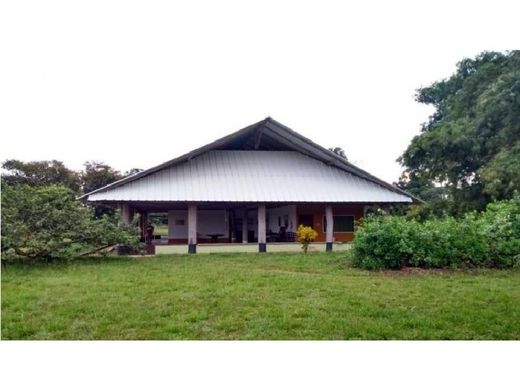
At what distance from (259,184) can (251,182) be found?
0.30 meters

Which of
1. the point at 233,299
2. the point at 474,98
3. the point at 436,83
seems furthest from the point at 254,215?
the point at 233,299

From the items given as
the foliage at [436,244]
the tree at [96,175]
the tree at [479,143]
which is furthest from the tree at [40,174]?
the tree at [479,143]

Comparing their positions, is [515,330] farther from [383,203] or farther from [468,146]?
[468,146]

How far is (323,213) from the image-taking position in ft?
67.5

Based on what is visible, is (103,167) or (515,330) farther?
(103,167)

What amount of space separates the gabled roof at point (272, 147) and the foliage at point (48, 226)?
277cm

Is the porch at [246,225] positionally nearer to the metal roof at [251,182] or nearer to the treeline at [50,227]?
the metal roof at [251,182]

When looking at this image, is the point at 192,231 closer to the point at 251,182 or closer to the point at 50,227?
the point at 251,182

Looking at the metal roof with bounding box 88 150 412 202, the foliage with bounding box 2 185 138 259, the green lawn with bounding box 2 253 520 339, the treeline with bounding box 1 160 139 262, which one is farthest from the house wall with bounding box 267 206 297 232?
the green lawn with bounding box 2 253 520 339

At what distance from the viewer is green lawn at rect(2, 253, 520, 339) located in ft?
19.8

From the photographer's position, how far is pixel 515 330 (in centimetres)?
613

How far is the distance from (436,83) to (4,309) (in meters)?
27.6

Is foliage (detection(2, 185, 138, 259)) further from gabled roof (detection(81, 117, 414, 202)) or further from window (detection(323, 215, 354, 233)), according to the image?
window (detection(323, 215, 354, 233))

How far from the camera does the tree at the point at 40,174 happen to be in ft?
70.0
